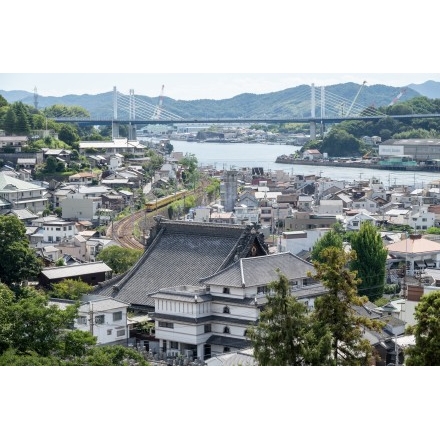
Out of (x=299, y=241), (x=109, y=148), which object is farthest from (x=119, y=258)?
(x=109, y=148)

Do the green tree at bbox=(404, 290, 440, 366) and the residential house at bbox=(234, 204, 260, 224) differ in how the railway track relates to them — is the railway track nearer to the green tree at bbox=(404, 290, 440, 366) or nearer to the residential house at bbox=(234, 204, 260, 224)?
the residential house at bbox=(234, 204, 260, 224)

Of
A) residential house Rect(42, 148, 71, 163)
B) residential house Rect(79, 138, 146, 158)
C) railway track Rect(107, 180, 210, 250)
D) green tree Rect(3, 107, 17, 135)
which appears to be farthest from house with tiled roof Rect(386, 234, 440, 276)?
residential house Rect(79, 138, 146, 158)

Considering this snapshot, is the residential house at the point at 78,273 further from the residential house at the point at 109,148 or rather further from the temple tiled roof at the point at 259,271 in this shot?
the residential house at the point at 109,148

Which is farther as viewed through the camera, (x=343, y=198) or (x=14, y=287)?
(x=343, y=198)

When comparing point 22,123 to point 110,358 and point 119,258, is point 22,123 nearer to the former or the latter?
point 119,258

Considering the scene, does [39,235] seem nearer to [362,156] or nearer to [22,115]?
[22,115]

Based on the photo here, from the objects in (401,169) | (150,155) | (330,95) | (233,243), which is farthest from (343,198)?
(330,95)
